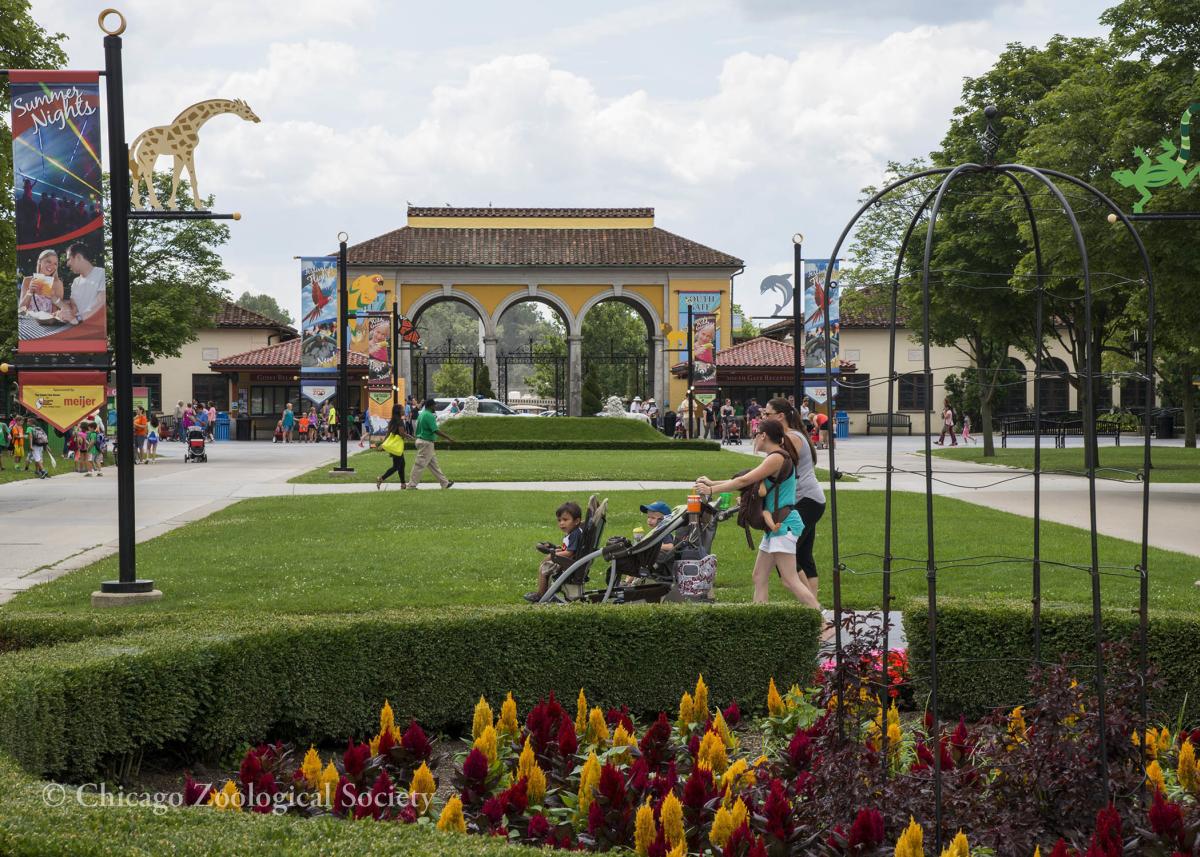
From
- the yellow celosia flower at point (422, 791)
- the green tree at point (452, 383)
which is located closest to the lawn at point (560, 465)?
the yellow celosia flower at point (422, 791)

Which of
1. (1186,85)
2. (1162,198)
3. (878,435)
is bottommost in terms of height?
(878,435)

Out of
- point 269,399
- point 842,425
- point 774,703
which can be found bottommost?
point 842,425

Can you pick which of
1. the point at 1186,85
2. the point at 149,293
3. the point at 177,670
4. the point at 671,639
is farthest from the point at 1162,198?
the point at 149,293

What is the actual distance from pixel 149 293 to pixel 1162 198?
120 ft

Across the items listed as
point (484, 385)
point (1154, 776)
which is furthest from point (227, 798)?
point (484, 385)

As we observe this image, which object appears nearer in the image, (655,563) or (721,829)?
(721,829)

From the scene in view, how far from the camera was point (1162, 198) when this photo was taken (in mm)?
17672

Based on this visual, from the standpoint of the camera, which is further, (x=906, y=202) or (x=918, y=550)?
(x=906, y=202)

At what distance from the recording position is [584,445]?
39.7 metres

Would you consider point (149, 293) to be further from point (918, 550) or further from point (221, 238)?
point (918, 550)

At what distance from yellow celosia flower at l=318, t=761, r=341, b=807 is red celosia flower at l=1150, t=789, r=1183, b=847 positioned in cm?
297

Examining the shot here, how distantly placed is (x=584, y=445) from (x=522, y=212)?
23569mm

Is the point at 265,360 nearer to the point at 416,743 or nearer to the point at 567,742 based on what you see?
the point at 416,743

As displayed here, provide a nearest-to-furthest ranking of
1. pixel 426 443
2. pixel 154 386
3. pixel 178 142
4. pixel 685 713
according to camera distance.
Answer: pixel 685 713
pixel 178 142
pixel 426 443
pixel 154 386
